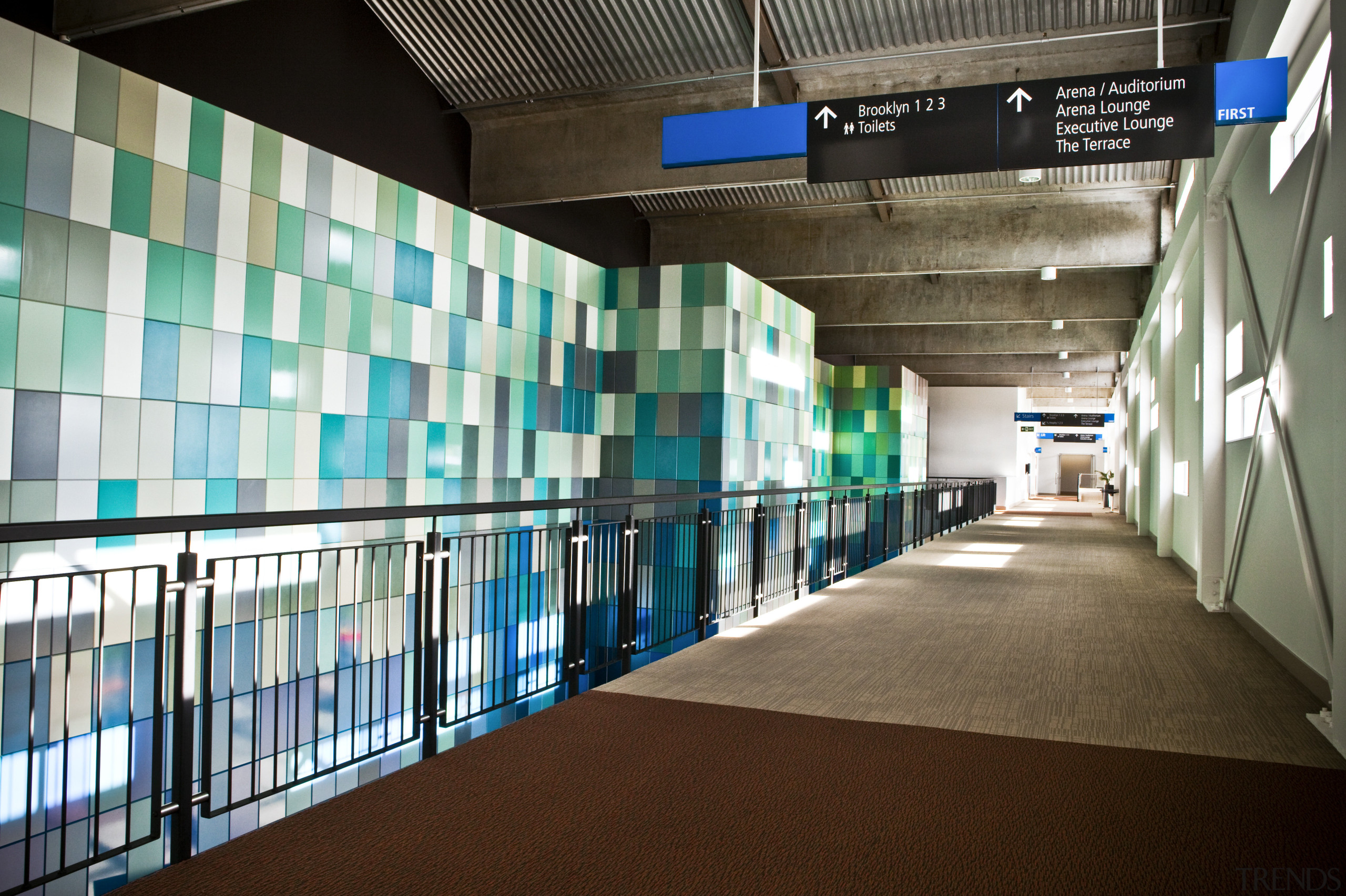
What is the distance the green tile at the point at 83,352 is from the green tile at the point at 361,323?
221cm

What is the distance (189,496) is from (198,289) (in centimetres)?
155

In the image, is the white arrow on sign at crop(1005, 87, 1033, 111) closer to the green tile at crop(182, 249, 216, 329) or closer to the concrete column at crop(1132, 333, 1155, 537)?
the green tile at crop(182, 249, 216, 329)

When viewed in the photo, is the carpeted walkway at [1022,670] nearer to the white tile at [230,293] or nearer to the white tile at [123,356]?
the white tile at [123,356]

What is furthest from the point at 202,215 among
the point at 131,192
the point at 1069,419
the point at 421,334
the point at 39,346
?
the point at 1069,419

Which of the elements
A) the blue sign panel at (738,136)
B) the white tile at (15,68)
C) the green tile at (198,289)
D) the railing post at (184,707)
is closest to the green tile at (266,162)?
the green tile at (198,289)

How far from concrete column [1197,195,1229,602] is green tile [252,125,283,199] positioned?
7.34 metres

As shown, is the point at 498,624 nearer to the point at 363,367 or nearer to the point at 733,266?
the point at 363,367

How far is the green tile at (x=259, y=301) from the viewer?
716 cm

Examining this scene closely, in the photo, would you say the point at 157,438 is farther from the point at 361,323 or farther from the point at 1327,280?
the point at 1327,280

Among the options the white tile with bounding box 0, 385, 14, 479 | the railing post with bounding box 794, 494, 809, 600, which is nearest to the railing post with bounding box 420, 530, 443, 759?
the white tile with bounding box 0, 385, 14, 479

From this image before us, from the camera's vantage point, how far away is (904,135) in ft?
19.4

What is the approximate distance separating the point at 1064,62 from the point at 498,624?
809 cm

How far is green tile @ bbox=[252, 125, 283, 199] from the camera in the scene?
7223mm

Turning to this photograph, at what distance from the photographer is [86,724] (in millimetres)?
6047
